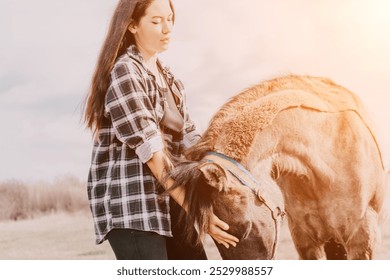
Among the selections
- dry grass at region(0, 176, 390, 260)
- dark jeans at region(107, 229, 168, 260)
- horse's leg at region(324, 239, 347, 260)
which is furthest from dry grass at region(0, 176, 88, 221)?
horse's leg at region(324, 239, 347, 260)

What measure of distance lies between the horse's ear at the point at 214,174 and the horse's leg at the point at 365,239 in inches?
20.1

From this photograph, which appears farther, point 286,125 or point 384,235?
point 384,235

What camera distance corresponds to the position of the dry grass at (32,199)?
183 centimetres

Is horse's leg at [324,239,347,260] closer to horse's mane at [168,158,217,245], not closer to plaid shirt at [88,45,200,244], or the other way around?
horse's mane at [168,158,217,245]

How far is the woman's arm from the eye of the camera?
4.94ft

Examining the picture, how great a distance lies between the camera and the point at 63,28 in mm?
1843

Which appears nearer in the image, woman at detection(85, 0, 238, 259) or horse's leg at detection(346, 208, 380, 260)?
woman at detection(85, 0, 238, 259)

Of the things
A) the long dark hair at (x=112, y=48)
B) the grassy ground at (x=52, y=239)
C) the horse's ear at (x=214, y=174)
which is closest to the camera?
the horse's ear at (x=214, y=174)

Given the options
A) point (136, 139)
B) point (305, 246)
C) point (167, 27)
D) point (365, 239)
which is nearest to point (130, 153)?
point (136, 139)

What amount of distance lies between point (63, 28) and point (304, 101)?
0.94 m

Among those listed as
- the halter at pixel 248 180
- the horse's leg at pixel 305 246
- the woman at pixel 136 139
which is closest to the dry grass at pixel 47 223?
the woman at pixel 136 139

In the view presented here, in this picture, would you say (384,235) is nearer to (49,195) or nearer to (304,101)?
(304,101)

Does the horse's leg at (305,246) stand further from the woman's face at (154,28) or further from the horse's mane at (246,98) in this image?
the woman's face at (154,28)
